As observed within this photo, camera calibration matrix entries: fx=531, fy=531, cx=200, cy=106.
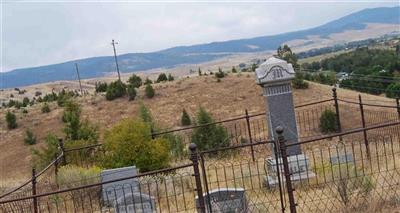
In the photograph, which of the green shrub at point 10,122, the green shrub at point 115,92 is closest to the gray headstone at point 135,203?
the green shrub at point 115,92

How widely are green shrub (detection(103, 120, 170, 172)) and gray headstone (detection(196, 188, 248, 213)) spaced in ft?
12.9

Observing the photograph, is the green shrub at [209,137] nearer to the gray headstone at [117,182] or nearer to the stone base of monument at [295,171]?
the gray headstone at [117,182]

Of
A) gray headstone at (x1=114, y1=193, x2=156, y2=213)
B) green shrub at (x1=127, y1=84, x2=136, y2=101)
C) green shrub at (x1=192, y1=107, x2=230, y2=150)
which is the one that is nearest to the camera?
gray headstone at (x1=114, y1=193, x2=156, y2=213)

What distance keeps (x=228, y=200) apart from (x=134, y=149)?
4.17 m

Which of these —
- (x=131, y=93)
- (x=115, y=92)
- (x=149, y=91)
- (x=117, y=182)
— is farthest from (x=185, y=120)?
(x=117, y=182)

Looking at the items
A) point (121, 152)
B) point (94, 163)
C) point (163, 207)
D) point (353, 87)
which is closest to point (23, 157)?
point (94, 163)

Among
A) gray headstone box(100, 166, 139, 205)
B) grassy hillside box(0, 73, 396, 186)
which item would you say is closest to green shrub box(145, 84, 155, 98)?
grassy hillside box(0, 73, 396, 186)

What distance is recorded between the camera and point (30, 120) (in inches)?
1350

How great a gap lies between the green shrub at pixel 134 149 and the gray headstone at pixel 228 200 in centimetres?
392

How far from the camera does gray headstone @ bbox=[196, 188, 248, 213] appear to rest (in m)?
7.71

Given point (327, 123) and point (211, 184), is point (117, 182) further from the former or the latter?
point (327, 123)

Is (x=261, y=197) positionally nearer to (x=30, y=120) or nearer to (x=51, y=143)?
(x=51, y=143)

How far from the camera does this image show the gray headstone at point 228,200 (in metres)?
7.71

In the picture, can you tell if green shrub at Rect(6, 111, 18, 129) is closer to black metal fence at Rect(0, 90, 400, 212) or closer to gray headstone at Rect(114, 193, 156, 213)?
black metal fence at Rect(0, 90, 400, 212)
